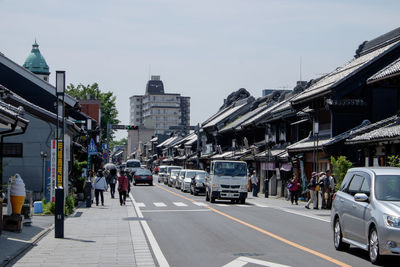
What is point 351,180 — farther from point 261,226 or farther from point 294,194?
point 294,194

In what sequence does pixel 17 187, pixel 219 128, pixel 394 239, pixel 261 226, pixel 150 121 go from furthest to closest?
pixel 150 121
pixel 219 128
pixel 261 226
pixel 17 187
pixel 394 239

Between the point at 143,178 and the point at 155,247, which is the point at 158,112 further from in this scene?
the point at 155,247

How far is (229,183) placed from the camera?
33.6 meters

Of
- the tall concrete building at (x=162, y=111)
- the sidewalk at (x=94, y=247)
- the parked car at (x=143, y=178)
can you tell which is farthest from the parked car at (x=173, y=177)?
the tall concrete building at (x=162, y=111)

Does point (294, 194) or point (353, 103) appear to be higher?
point (353, 103)

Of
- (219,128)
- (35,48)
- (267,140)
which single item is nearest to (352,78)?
(267,140)

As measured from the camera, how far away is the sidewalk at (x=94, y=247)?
11859 mm

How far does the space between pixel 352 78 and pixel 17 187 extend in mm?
22860

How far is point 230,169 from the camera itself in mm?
34438

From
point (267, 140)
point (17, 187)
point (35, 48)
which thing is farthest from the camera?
point (35, 48)

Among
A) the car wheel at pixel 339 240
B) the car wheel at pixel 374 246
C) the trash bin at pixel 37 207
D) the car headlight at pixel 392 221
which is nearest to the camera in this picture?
the car headlight at pixel 392 221

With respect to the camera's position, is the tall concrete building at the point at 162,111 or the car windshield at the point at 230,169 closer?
the car windshield at the point at 230,169

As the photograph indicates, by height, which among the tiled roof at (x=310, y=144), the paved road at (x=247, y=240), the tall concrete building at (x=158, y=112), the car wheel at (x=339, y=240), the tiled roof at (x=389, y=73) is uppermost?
the tall concrete building at (x=158, y=112)

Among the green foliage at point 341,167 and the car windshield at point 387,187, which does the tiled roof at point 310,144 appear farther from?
the car windshield at point 387,187
